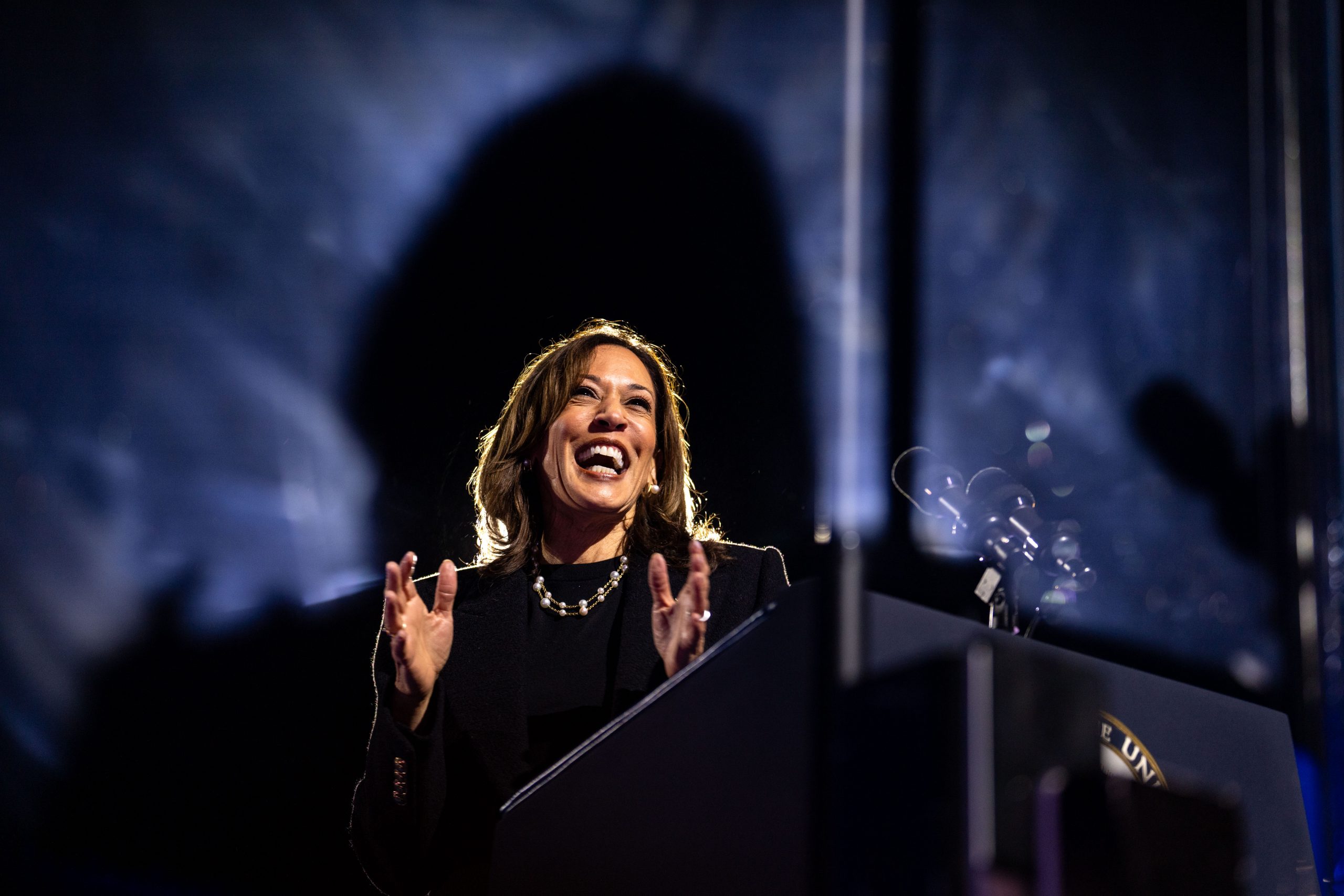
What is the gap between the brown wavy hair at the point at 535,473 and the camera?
1.88 metres

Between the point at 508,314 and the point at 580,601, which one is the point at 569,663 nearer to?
the point at 580,601

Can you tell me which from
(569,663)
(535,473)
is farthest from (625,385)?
(569,663)

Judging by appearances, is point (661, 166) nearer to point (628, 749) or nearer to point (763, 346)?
point (763, 346)

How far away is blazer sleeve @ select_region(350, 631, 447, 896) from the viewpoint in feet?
4.66

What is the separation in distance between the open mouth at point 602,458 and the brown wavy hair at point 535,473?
9 cm

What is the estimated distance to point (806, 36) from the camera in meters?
2.26

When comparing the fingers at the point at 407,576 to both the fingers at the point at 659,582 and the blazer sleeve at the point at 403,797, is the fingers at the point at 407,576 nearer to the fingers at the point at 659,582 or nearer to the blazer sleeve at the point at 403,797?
the blazer sleeve at the point at 403,797

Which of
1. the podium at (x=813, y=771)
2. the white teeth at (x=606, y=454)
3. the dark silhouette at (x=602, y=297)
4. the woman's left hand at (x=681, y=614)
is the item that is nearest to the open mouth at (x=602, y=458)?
the white teeth at (x=606, y=454)

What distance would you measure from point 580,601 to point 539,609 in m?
0.08

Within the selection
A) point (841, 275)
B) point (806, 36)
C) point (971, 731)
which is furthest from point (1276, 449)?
point (971, 731)

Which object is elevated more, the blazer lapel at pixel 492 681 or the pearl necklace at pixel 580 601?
the pearl necklace at pixel 580 601

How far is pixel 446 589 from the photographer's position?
1.42 m

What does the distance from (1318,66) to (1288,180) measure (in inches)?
9.6

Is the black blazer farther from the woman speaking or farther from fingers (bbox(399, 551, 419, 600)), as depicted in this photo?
fingers (bbox(399, 551, 419, 600))
